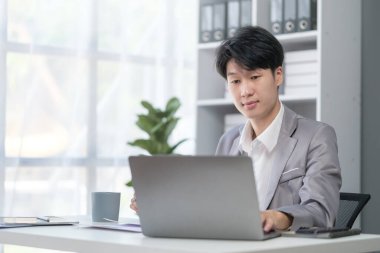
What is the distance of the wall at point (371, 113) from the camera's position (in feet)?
12.9

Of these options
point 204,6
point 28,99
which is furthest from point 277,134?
point 28,99

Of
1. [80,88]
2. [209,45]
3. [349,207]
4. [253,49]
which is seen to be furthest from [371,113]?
[80,88]

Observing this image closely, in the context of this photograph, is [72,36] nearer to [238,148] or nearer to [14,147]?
[14,147]

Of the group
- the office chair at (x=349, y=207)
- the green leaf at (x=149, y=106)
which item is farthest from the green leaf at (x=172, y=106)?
the office chair at (x=349, y=207)

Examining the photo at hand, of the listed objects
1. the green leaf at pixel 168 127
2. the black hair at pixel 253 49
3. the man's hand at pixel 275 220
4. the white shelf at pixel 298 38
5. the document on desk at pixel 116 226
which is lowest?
the document on desk at pixel 116 226

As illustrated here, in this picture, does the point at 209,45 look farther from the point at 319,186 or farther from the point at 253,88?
the point at 319,186

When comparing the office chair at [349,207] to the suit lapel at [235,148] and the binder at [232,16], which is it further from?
the binder at [232,16]

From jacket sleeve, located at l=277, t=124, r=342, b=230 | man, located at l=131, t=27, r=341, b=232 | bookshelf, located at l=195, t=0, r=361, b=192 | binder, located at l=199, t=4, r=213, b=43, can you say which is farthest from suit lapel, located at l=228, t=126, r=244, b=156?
binder, located at l=199, t=4, r=213, b=43

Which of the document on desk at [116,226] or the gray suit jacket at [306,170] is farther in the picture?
the gray suit jacket at [306,170]

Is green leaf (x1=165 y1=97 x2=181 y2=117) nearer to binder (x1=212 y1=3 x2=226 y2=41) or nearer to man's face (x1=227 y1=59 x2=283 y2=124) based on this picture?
binder (x1=212 y1=3 x2=226 y2=41)

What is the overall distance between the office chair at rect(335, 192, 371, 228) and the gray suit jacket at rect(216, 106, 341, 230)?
33cm

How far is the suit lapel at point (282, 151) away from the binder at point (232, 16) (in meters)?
1.76

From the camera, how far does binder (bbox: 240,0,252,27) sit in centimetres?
428

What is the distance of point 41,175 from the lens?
456 centimetres
